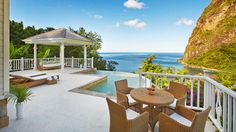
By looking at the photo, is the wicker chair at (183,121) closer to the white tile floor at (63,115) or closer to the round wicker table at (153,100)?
the round wicker table at (153,100)

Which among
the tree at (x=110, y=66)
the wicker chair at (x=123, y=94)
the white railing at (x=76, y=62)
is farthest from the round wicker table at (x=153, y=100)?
the tree at (x=110, y=66)

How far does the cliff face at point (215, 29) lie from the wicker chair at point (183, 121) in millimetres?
23126

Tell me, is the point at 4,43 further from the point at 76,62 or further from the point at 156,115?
the point at 76,62

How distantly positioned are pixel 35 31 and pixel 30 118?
16737 millimetres

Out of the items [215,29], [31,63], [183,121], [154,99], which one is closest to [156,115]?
[154,99]

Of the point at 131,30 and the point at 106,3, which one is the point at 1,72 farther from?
the point at 131,30

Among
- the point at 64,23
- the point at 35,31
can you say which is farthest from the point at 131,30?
the point at 35,31

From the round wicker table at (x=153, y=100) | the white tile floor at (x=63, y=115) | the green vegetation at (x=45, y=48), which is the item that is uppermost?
the green vegetation at (x=45, y=48)

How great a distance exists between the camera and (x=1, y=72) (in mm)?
2949

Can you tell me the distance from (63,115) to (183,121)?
2935 mm

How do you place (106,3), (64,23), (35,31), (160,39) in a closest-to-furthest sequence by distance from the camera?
(35,31) < (106,3) < (64,23) < (160,39)

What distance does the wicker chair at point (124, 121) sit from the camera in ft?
6.81

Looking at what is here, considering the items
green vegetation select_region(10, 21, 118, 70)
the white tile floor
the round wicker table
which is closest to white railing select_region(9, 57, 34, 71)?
green vegetation select_region(10, 21, 118, 70)

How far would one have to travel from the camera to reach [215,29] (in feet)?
83.1
